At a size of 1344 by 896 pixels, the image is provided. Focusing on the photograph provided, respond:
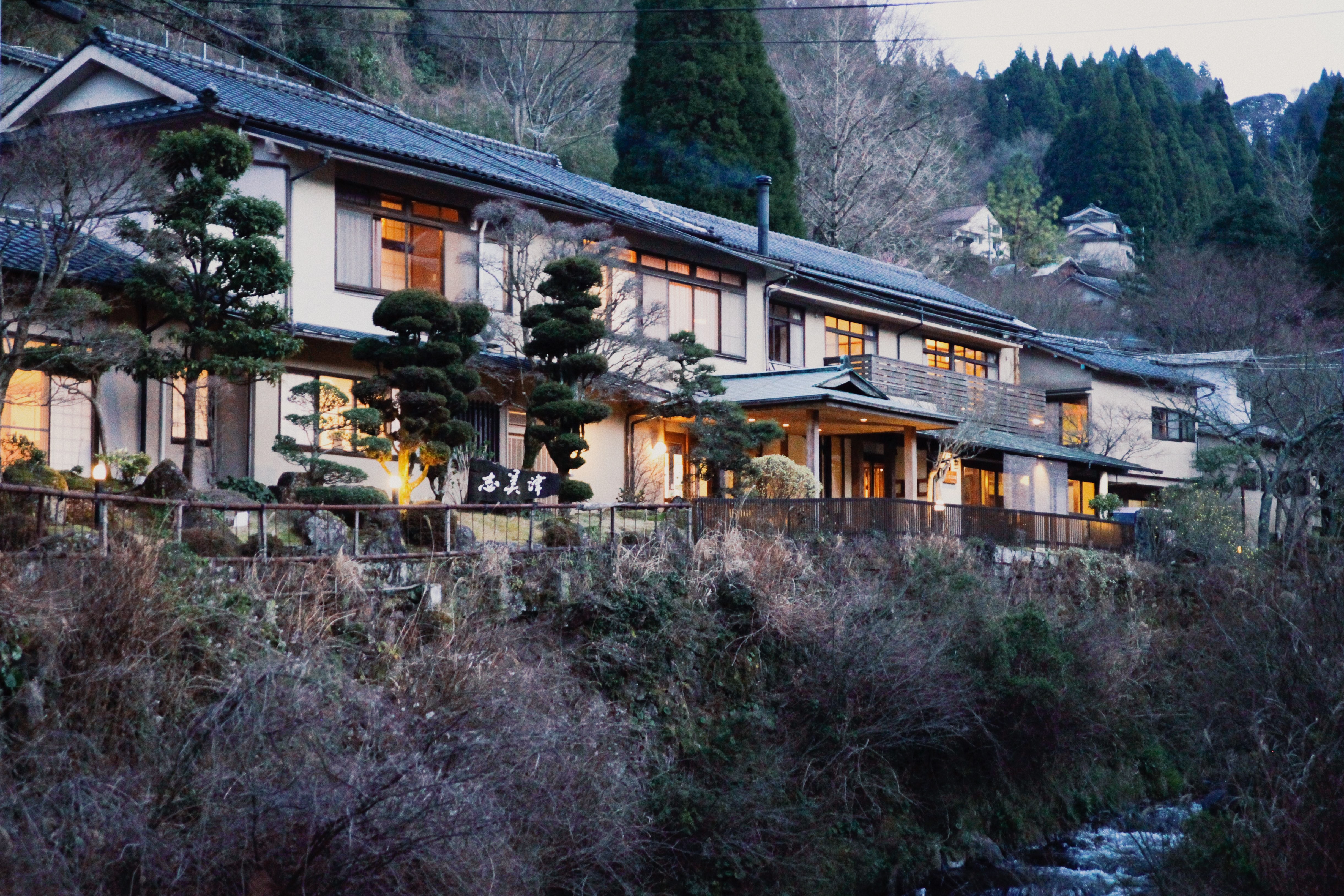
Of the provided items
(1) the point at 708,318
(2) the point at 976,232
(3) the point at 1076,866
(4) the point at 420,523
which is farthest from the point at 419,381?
(2) the point at 976,232

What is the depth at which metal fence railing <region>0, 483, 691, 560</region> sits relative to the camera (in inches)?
453

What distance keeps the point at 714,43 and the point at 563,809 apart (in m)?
32.6

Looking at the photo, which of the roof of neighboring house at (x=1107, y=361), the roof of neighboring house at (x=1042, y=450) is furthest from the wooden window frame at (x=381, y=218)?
the roof of neighboring house at (x=1107, y=361)

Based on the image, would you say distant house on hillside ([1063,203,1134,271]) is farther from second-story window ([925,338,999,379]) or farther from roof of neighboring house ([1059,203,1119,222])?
second-story window ([925,338,999,379])

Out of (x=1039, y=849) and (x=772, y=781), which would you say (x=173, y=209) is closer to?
(x=772, y=781)

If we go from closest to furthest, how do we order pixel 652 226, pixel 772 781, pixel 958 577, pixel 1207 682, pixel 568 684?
pixel 568 684
pixel 772 781
pixel 1207 682
pixel 958 577
pixel 652 226

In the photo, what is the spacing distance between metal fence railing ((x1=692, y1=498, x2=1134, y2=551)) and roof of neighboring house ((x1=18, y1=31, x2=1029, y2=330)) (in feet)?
24.6

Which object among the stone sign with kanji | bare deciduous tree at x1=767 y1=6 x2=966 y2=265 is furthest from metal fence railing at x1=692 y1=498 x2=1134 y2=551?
bare deciduous tree at x1=767 y1=6 x2=966 y2=265

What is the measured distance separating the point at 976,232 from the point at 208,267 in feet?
177

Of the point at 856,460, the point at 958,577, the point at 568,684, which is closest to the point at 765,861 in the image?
the point at 568,684

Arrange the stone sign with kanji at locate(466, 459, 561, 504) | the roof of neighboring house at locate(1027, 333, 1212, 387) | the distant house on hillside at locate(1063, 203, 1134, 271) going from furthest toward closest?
the distant house on hillside at locate(1063, 203, 1134, 271)
the roof of neighboring house at locate(1027, 333, 1212, 387)
the stone sign with kanji at locate(466, 459, 561, 504)

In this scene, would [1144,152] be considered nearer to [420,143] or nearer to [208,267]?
[420,143]

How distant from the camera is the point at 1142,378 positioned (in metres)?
39.3

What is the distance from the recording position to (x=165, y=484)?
1611 cm
